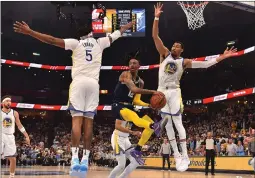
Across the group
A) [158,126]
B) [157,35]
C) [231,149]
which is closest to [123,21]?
[231,149]

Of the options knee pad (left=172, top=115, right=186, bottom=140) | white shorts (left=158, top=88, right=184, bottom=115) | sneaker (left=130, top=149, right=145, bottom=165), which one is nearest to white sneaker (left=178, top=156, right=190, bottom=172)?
knee pad (left=172, top=115, right=186, bottom=140)

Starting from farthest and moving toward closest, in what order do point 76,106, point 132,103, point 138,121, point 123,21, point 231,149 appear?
point 123,21 → point 231,149 → point 132,103 → point 138,121 → point 76,106

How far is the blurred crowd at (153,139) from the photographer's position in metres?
20.1

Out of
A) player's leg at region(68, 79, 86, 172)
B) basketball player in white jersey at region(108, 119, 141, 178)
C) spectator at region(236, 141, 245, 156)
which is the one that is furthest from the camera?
spectator at region(236, 141, 245, 156)

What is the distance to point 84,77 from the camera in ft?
19.4

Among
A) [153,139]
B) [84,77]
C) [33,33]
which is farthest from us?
[153,139]

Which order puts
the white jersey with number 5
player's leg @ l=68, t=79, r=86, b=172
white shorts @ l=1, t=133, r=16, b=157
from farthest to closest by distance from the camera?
white shorts @ l=1, t=133, r=16, b=157
the white jersey with number 5
player's leg @ l=68, t=79, r=86, b=172

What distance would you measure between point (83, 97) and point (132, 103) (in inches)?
58.8

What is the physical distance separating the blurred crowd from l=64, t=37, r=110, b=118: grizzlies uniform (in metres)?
12.4

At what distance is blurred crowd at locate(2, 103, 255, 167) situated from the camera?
2014 cm

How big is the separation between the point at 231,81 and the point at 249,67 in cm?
208

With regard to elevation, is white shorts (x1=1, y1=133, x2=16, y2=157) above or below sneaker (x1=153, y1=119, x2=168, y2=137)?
below

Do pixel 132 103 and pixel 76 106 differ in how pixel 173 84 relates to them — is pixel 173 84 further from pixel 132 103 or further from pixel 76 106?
pixel 76 106

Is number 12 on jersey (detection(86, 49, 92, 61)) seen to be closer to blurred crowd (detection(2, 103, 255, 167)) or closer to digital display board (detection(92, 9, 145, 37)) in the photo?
blurred crowd (detection(2, 103, 255, 167))
